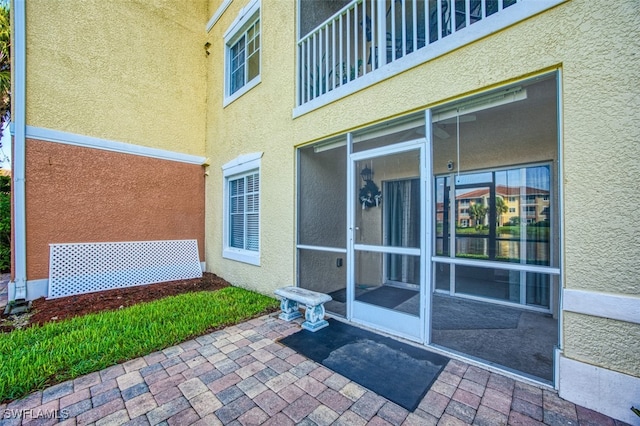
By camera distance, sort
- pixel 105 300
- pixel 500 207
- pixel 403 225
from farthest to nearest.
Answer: pixel 105 300
pixel 500 207
pixel 403 225

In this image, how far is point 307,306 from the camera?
13.2 ft

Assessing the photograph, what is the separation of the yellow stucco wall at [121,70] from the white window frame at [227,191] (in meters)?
1.77

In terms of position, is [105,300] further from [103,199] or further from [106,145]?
[106,145]

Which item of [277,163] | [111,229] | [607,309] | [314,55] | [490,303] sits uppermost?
[314,55]

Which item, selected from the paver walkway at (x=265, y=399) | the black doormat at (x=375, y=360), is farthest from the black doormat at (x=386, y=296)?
the paver walkway at (x=265, y=399)

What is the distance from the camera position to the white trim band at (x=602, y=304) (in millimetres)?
2148

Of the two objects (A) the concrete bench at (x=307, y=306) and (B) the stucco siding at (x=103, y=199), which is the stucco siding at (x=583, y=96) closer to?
(A) the concrete bench at (x=307, y=306)

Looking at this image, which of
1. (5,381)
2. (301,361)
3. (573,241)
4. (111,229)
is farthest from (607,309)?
(111,229)

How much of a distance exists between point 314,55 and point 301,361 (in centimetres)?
482

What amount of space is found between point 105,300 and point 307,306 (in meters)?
4.34

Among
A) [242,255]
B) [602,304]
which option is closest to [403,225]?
[602,304]

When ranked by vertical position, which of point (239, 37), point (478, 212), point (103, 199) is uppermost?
point (239, 37)

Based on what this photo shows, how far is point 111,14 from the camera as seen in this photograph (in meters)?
6.51

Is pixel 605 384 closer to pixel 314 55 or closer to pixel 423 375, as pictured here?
pixel 423 375
